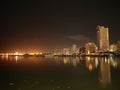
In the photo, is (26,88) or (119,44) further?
(119,44)

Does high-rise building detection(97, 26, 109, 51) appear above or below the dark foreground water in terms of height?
above

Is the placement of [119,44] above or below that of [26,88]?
above

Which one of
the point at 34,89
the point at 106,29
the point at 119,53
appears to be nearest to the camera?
the point at 34,89

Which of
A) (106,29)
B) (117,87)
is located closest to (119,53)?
(106,29)

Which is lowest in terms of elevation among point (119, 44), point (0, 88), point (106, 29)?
point (0, 88)

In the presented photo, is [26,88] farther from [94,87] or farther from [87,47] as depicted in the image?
[87,47]

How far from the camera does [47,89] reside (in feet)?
59.2

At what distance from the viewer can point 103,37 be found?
591 feet

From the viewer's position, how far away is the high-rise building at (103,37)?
17010 cm

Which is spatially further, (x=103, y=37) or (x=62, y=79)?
(x=103, y=37)

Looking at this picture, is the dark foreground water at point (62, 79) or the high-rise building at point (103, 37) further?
the high-rise building at point (103, 37)

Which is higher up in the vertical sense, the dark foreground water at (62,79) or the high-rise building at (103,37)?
the high-rise building at (103,37)

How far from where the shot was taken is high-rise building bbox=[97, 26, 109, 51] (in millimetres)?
170100

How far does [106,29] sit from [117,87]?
17447 centimetres
